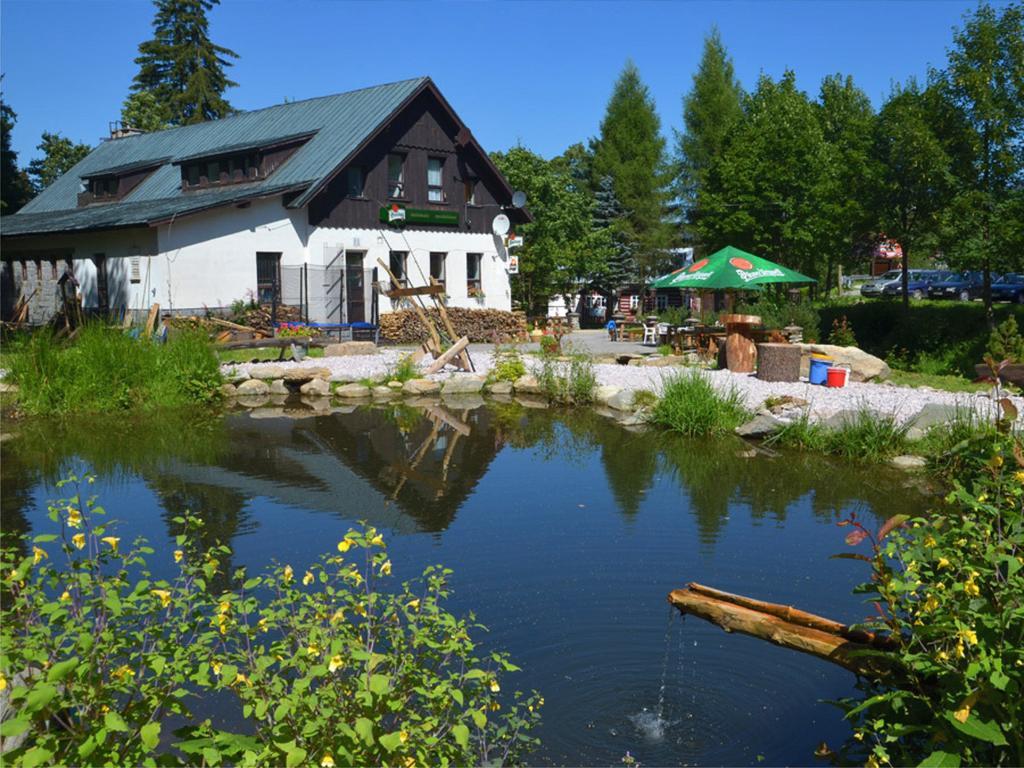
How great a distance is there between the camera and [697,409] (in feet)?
44.5

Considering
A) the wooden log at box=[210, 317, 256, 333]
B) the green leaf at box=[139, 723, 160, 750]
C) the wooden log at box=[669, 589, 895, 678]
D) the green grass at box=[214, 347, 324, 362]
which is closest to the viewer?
the green leaf at box=[139, 723, 160, 750]

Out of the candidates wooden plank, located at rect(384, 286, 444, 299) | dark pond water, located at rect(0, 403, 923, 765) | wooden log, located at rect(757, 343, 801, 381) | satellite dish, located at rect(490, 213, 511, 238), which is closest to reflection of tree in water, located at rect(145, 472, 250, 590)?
dark pond water, located at rect(0, 403, 923, 765)

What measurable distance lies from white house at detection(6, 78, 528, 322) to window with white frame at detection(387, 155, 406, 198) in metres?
0.04

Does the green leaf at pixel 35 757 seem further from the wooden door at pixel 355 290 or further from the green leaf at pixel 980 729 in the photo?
the wooden door at pixel 355 290

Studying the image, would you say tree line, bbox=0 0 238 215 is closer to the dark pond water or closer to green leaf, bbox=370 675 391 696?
the dark pond water

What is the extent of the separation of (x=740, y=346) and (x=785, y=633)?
48.0 ft

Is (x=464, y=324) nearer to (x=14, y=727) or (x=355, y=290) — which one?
(x=355, y=290)

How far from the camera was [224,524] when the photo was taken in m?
8.95

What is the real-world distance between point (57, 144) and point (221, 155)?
31148 millimetres

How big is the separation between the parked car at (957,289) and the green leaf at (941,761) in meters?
42.2

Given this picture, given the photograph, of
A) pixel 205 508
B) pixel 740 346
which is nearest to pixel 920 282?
pixel 740 346

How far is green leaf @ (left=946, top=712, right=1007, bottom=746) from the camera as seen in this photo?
10.8ft

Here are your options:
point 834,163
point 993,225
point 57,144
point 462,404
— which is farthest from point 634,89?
point 462,404

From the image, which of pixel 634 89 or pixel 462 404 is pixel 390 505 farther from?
pixel 634 89
